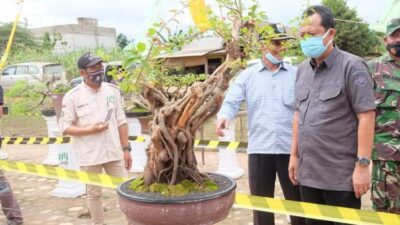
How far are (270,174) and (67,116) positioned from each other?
1.74 m

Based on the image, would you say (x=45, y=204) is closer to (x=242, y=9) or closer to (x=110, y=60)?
(x=110, y=60)

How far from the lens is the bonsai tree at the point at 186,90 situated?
2223 millimetres

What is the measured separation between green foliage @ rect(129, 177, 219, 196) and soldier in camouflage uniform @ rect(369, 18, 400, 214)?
125 centimetres

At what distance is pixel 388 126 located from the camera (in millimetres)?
2936

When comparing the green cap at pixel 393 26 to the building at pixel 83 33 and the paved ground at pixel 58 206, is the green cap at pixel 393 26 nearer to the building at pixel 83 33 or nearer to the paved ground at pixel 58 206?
the paved ground at pixel 58 206

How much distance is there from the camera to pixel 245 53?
2.34 m

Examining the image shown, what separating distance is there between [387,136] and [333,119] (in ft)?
1.93

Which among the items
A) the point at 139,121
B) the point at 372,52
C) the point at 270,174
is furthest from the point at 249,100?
the point at 372,52

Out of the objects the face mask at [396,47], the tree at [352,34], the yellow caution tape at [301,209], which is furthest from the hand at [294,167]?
the tree at [352,34]

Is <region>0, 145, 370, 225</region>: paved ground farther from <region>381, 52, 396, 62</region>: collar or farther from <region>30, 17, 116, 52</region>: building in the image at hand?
<region>30, 17, 116, 52</region>: building

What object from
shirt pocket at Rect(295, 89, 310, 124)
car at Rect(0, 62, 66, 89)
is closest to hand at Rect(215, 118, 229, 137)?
shirt pocket at Rect(295, 89, 310, 124)

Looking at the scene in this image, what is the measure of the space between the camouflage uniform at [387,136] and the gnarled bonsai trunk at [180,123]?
1173 mm

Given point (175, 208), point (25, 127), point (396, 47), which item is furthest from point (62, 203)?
point (25, 127)

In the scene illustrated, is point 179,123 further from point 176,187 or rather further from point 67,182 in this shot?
point 67,182
